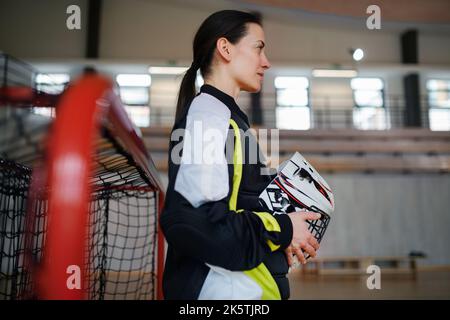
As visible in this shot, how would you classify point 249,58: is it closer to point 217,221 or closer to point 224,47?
point 224,47

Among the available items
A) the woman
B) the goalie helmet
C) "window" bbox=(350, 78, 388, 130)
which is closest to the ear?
the woman

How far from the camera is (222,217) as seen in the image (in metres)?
0.65

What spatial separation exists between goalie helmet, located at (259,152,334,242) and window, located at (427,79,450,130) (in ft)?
28.6

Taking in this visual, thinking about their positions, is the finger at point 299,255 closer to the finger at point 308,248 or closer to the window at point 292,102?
the finger at point 308,248

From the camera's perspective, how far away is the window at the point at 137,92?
8.21m

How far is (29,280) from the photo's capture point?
1.36 metres

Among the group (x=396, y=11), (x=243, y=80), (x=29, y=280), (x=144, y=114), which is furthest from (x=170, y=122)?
(x=243, y=80)

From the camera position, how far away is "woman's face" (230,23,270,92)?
0.86 meters

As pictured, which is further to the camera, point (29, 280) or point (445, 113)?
point (445, 113)

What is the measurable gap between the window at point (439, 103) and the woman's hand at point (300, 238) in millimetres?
8817

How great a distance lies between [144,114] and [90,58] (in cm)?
145

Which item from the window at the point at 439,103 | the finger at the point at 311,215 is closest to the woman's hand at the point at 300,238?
the finger at the point at 311,215

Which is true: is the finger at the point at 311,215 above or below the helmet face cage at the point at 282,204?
below

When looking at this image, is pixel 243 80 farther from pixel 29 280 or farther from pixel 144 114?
pixel 144 114
